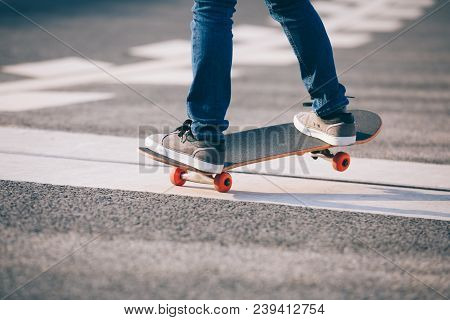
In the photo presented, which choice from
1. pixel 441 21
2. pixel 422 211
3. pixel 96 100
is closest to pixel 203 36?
pixel 422 211

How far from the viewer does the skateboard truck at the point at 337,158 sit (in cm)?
409

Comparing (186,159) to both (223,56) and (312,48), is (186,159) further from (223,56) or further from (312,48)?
(312,48)

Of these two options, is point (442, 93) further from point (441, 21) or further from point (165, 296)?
point (441, 21)

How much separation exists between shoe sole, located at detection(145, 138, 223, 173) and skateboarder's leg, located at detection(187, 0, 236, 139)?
0.12 meters

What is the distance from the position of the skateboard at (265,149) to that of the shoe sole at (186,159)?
0.02 metres

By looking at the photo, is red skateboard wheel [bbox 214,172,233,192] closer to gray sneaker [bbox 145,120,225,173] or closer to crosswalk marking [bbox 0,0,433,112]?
gray sneaker [bbox 145,120,225,173]

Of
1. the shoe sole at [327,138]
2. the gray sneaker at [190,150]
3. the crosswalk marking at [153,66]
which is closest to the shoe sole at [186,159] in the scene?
the gray sneaker at [190,150]

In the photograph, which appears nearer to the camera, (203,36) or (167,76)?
(203,36)

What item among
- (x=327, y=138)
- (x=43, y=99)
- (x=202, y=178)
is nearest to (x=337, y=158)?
(x=327, y=138)

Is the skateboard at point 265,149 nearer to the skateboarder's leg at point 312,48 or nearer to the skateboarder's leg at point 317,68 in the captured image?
the skateboarder's leg at point 317,68

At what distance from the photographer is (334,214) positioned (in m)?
3.51

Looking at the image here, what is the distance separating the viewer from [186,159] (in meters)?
3.75

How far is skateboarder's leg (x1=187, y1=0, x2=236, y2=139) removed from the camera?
368cm

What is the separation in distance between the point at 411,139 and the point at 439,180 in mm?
1073
